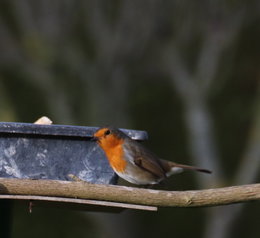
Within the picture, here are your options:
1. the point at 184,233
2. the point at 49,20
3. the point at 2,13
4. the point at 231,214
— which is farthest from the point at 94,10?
the point at 184,233

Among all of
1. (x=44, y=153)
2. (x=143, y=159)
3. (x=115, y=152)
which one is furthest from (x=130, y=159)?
(x=44, y=153)

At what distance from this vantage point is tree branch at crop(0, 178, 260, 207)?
4.40 m

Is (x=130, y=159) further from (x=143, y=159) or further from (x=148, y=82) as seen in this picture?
(x=148, y=82)

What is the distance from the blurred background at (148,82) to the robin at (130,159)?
22.2ft

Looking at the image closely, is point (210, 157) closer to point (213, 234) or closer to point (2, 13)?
point (213, 234)

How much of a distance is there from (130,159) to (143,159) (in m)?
0.19

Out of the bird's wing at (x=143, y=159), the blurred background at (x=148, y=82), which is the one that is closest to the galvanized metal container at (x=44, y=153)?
the bird's wing at (x=143, y=159)

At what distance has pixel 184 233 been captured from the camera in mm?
17766

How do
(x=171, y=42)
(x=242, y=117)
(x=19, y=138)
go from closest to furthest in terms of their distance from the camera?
(x=19, y=138)
(x=171, y=42)
(x=242, y=117)

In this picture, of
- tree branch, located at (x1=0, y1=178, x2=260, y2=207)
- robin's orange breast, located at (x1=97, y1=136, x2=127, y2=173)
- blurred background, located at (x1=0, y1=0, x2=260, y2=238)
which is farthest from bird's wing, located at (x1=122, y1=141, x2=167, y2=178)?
blurred background, located at (x1=0, y1=0, x2=260, y2=238)

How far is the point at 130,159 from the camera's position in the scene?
6.09 metres

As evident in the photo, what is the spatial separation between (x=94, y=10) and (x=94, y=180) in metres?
9.82

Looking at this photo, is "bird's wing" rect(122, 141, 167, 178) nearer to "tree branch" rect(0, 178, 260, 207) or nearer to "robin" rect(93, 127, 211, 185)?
"robin" rect(93, 127, 211, 185)

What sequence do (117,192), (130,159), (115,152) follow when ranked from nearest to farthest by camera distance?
(117,192)
(115,152)
(130,159)
